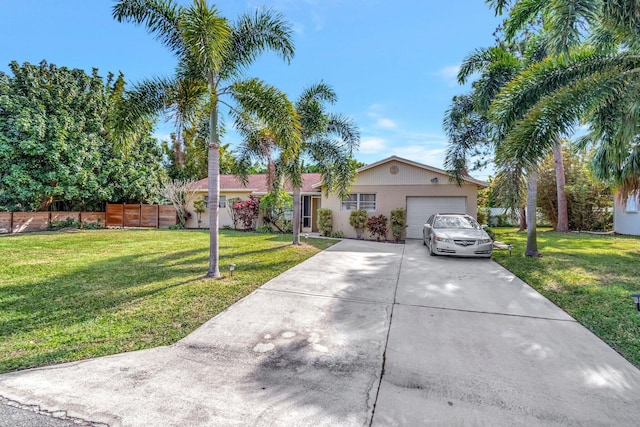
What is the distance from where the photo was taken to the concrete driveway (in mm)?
2471

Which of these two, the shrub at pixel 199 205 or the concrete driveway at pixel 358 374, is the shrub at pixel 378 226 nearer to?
the concrete driveway at pixel 358 374

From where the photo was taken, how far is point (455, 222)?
10438 millimetres

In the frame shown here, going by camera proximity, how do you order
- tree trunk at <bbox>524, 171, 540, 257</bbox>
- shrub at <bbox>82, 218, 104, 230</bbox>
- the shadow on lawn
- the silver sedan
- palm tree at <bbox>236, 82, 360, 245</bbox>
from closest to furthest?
the shadow on lawn
the silver sedan
tree trunk at <bbox>524, 171, 540, 257</bbox>
palm tree at <bbox>236, 82, 360, 245</bbox>
shrub at <bbox>82, 218, 104, 230</bbox>

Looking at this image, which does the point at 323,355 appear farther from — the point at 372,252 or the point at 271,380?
the point at 372,252

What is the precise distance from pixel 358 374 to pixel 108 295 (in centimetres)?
493

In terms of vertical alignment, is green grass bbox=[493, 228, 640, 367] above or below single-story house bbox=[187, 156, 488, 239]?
below

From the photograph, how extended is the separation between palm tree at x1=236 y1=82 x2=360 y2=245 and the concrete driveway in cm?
691

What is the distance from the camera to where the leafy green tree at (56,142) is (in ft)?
48.7

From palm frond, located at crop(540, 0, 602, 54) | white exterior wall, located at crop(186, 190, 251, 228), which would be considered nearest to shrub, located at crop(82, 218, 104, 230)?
white exterior wall, located at crop(186, 190, 251, 228)

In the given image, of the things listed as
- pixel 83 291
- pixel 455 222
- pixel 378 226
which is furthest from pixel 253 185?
pixel 83 291

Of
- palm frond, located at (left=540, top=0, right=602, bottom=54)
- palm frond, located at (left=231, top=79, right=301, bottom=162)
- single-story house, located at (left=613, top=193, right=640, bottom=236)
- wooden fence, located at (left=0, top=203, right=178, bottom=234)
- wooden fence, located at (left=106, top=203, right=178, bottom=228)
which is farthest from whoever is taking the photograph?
wooden fence, located at (left=106, top=203, right=178, bottom=228)

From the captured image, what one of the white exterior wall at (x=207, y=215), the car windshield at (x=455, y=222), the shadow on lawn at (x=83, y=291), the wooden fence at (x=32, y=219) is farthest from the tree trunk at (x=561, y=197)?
the wooden fence at (x=32, y=219)

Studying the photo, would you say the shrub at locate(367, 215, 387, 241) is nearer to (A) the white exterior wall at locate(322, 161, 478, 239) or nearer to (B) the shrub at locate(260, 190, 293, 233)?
(A) the white exterior wall at locate(322, 161, 478, 239)

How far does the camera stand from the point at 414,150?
18.9 m
